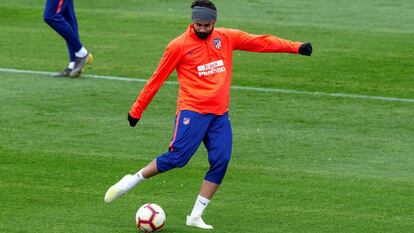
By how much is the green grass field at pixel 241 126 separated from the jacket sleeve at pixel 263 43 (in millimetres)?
1561

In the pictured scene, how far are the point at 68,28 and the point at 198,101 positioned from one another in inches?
328

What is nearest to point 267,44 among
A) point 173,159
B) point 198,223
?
point 173,159

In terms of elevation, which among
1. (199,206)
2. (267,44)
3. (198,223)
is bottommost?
(198,223)

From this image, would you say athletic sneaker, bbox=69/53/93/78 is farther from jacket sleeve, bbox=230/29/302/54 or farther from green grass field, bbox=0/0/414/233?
jacket sleeve, bbox=230/29/302/54

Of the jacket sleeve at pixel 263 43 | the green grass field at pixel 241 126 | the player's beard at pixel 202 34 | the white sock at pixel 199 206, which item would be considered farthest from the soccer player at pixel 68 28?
the white sock at pixel 199 206

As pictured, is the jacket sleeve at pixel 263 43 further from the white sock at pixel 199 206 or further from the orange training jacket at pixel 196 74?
the white sock at pixel 199 206

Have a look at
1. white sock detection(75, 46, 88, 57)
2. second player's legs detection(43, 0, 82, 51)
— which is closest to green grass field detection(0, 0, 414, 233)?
white sock detection(75, 46, 88, 57)

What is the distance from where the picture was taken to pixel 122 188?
11.0 m

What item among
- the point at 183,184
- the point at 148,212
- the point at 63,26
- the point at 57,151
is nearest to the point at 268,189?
the point at 183,184

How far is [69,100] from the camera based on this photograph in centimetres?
1733

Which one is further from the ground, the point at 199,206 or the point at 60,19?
the point at 199,206

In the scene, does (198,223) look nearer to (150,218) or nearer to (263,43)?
(150,218)

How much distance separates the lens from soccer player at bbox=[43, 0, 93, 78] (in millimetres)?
18781

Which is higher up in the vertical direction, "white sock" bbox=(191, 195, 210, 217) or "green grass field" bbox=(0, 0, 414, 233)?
"white sock" bbox=(191, 195, 210, 217)
